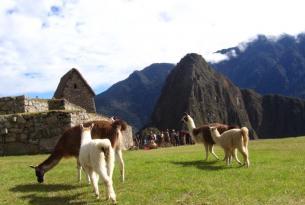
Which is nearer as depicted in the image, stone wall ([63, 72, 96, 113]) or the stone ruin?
the stone ruin

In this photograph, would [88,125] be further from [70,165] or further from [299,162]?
[299,162]

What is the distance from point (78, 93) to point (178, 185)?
31660mm

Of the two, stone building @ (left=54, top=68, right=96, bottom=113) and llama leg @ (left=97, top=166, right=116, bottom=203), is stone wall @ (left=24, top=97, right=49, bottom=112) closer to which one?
stone building @ (left=54, top=68, right=96, bottom=113)

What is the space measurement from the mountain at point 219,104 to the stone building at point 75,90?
3659 inches

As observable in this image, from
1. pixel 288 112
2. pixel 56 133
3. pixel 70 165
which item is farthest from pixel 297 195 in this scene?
pixel 288 112

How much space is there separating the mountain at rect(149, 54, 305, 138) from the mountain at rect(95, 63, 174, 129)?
13.7 meters

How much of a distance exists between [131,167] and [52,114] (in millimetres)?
8313

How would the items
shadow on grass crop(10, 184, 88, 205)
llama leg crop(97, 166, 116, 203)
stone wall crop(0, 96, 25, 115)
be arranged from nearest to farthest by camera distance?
llama leg crop(97, 166, 116, 203) → shadow on grass crop(10, 184, 88, 205) → stone wall crop(0, 96, 25, 115)

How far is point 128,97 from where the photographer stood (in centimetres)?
16712

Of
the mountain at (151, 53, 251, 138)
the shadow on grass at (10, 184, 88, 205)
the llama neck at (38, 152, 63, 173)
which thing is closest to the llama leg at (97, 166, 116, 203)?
the shadow on grass at (10, 184, 88, 205)

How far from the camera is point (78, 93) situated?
41250 millimetres

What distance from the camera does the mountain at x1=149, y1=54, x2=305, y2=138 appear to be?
462 feet

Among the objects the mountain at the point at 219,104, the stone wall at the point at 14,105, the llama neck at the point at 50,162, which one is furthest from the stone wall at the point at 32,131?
the mountain at the point at 219,104

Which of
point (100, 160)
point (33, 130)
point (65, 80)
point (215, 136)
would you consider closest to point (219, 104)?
point (65, 80)
